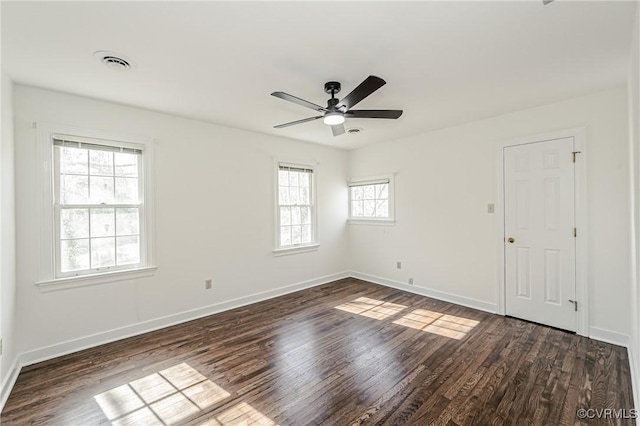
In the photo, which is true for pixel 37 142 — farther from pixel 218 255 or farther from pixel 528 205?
pixel 528 205

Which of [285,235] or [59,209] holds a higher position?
[59,209]

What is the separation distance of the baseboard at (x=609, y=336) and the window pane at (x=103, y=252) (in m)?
5.22

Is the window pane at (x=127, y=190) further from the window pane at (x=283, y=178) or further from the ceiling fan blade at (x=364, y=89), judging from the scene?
the ceiling fan blade at (x=364, y=89)

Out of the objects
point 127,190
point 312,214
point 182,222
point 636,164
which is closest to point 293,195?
point 312,214

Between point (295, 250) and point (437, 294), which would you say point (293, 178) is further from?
point (437, 294)

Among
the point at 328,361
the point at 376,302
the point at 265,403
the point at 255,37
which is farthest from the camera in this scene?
the point at 376,302

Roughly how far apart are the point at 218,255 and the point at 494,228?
12.2ft

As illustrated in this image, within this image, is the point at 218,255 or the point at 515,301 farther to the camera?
the point at 218,255

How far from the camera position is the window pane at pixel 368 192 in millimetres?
5266

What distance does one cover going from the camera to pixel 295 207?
4816mm

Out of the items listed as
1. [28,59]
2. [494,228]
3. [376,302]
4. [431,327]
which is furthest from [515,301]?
[28,59]

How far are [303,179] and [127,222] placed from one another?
8.83ft

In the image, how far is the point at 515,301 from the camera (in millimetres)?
3518

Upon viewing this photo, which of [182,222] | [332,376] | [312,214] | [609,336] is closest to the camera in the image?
[332,376]
